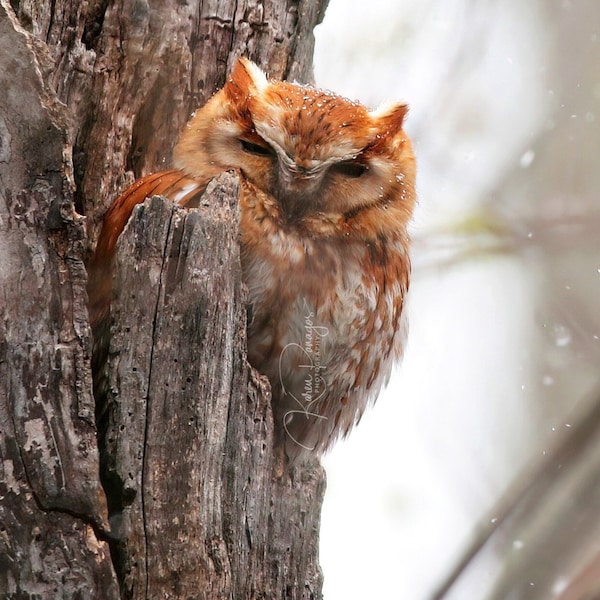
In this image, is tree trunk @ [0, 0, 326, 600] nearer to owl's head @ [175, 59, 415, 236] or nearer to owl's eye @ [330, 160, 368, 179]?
owl's head @ [175, 59, 415, 236]

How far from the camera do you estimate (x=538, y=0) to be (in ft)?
11.8

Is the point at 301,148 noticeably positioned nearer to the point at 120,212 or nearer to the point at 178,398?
the point at 120,212

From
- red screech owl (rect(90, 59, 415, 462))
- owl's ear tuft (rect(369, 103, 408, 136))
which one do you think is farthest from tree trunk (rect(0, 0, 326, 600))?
owl's ear tuft (rect(369, 103, 408, 136))

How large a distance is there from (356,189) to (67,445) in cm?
88

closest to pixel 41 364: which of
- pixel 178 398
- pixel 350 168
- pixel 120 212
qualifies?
pixel 178 398

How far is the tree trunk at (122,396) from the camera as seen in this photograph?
1.69 meters

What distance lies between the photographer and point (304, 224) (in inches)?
81.7

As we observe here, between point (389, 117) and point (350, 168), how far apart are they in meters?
0.22

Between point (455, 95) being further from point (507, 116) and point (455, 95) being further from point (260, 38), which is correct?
point (260, 38)

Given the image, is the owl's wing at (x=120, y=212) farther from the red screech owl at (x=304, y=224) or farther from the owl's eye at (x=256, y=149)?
the owl's eye at (x=256, y=149)

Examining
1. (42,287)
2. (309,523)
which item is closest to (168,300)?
(42,287)

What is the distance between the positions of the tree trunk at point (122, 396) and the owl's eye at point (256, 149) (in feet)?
0.47

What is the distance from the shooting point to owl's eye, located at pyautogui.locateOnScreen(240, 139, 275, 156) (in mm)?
2023

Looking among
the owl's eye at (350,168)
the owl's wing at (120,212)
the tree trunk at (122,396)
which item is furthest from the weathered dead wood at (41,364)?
the owl's eye at (350,168)
